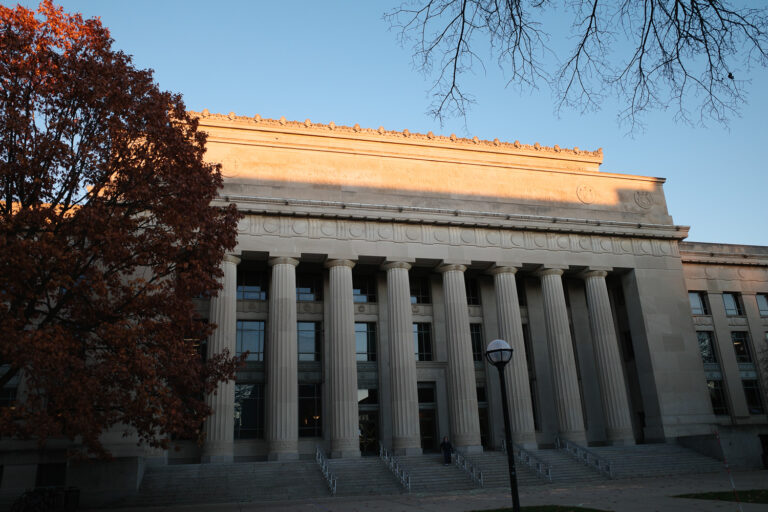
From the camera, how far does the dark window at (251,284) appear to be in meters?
35.7

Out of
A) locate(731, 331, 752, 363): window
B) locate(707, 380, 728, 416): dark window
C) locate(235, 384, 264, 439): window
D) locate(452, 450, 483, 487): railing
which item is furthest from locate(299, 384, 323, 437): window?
locate(731, 331, 752, 363): window

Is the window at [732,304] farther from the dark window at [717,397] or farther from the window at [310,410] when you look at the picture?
the window at [310,410]

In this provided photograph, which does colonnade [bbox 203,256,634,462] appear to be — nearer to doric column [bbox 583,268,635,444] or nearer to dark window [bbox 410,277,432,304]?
doric column [bbox 583,268,635,444]

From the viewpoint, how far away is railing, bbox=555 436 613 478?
96.0ft

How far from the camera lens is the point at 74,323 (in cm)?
1522

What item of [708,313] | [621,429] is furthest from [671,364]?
[708,313]

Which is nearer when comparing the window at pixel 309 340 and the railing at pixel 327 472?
the railing at pixel 327 472

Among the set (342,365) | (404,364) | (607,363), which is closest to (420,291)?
(404,364)

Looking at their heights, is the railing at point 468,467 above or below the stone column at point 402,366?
below

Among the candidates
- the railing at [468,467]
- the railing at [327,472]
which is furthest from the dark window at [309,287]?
the railing at [468,467]

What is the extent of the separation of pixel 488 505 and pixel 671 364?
23.1 m

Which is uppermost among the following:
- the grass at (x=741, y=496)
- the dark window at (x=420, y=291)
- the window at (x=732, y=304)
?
the dark window at (x=420, y=291)

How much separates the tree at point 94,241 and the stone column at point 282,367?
1307 cm

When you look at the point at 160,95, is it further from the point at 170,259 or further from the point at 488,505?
the point at 488,505
